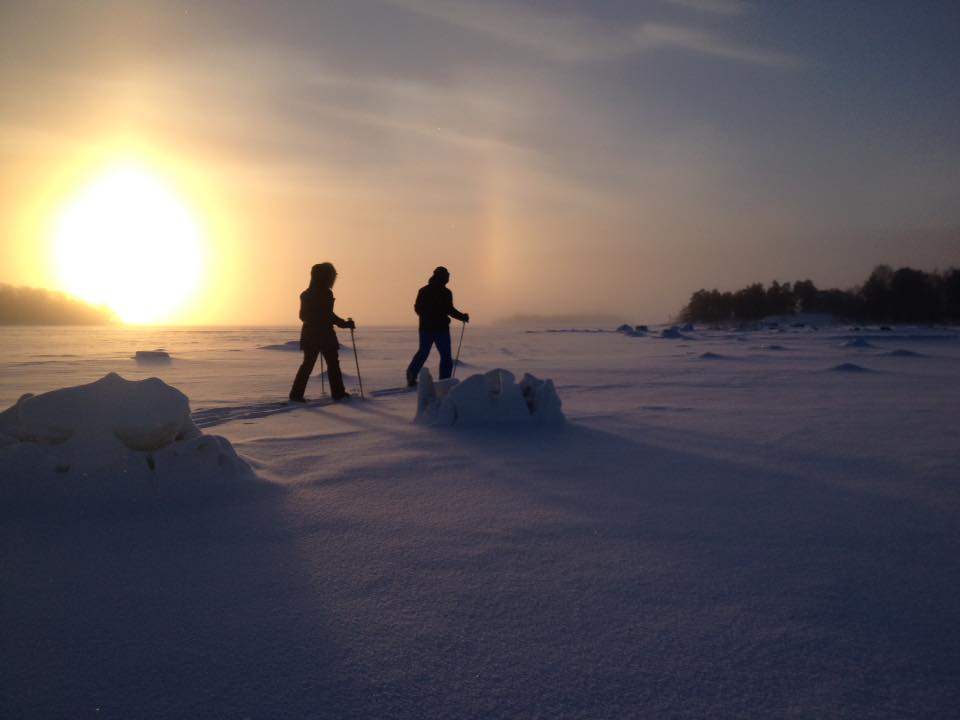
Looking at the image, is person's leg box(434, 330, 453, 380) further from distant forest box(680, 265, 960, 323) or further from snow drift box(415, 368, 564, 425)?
distant forest box(680, 265, 960, 323)

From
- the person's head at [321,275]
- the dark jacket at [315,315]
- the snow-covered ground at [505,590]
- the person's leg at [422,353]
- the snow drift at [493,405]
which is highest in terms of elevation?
the person's head at [321,275]

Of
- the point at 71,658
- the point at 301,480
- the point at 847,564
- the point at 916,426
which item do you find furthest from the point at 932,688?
the point at 916,426

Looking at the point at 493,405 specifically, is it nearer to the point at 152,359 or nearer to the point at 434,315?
the point at 434,315

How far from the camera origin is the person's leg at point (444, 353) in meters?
6.90

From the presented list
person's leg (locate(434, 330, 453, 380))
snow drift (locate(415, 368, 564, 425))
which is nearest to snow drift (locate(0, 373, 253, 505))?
snow drift (locate(415, 368, 564, 425))

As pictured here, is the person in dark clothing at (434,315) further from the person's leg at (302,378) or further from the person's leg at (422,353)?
the person's leg at (302,378)

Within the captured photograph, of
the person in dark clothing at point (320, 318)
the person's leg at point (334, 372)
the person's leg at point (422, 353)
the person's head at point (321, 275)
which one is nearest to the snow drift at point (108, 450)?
the person's leg at point (334, 372)

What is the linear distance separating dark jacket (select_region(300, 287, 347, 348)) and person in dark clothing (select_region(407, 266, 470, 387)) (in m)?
1.26

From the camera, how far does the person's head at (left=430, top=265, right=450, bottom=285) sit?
7.52 metres

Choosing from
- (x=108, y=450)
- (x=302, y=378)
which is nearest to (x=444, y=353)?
Result: (x=302, y=378)

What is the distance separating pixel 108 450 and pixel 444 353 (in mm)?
4918

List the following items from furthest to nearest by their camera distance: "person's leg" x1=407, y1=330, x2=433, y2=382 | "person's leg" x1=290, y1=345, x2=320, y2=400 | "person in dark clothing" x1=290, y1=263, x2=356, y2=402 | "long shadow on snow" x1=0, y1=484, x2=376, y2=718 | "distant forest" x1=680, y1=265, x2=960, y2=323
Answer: "distant forest" x1=680, y1=265, x2=960, y2=323 < "person's leg" x1=407, y1=330, x2=433, y2=382 < "person in dark clothing" x1=290, y1=263, x2=356, y2=402 < "person's leg" x1=290, y1=345, x2=320, y2=400 < "long shadow on snow" x1=0, y1=484, x2=376, y2=718

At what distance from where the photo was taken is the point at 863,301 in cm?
4628

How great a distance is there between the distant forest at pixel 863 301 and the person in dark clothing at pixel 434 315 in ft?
156
